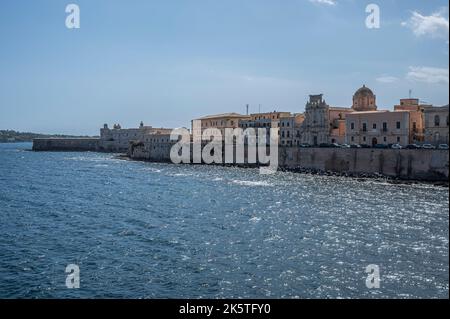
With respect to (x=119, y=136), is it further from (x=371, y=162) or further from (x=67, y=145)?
(x=371, y=162)

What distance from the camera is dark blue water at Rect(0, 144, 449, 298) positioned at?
55.1 ft

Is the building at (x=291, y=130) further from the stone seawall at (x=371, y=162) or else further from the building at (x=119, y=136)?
the building at (x=119, y=136)

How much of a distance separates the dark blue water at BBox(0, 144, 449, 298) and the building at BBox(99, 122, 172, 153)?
84748 mm

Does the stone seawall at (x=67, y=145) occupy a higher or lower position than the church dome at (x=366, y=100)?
lower

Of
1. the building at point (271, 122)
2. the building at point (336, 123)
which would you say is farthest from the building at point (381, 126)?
the building at point (271, 122)

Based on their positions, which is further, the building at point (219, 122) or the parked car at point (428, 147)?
the building at point (219, 122)

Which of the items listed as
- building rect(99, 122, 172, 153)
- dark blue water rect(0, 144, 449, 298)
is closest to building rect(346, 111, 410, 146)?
dark blue water rect(0, 144, 449, 298)

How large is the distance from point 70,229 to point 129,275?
9.82m

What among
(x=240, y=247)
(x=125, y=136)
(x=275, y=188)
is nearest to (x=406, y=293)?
(x=240, y=247)

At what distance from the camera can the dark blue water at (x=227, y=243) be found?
55.1ft

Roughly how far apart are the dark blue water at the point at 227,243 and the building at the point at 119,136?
84.7 meters

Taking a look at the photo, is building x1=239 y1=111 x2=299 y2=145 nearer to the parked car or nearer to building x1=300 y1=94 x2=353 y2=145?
building x1=300 y1=94 x2=353 y2=145

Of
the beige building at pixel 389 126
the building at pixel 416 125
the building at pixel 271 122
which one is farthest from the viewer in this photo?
the building at pixel 271 122
